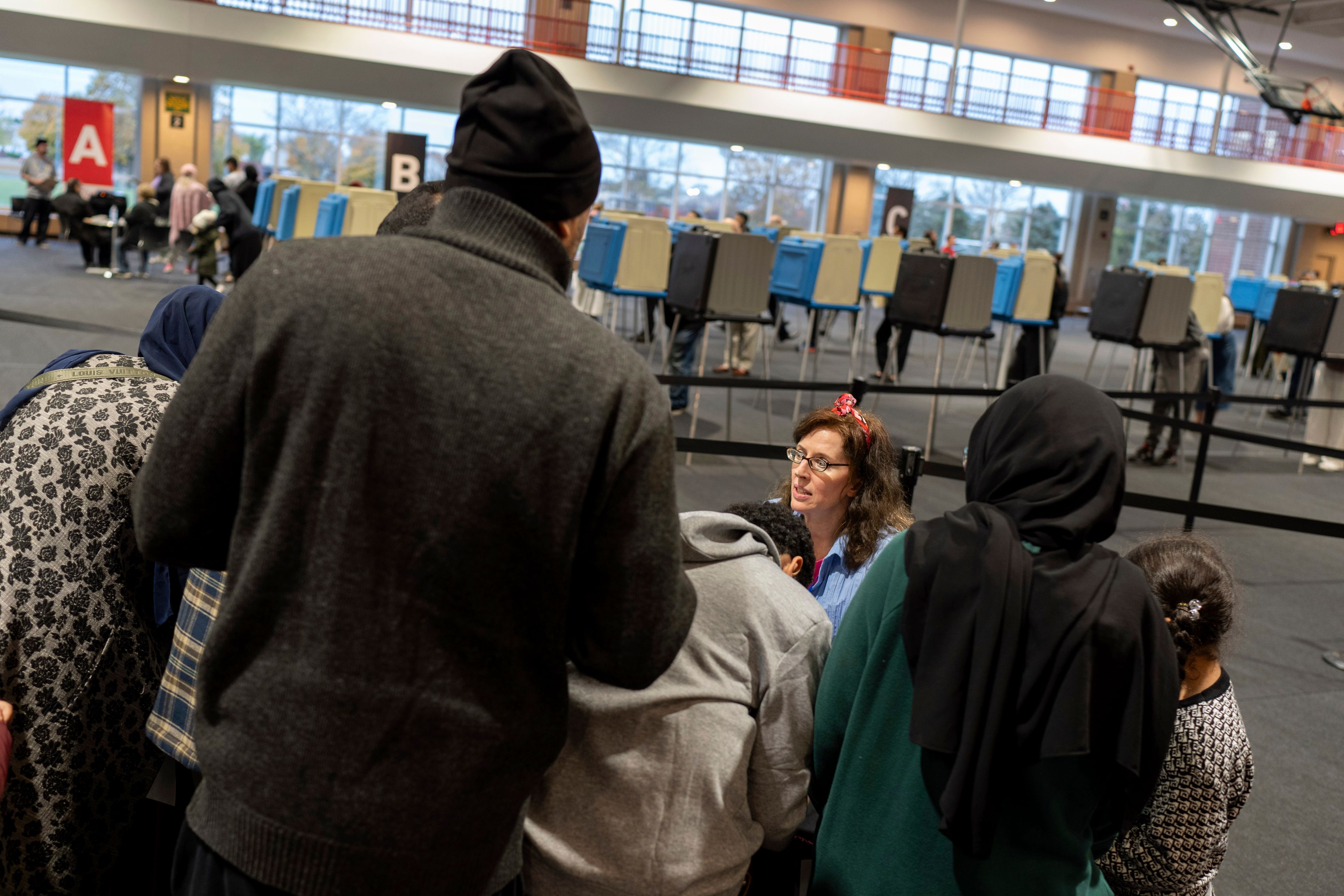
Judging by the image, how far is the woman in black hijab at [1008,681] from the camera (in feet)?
4.44

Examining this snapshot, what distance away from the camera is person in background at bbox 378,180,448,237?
6.70 ft

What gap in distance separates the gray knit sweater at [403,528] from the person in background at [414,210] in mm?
1066

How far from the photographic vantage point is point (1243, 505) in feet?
20.8

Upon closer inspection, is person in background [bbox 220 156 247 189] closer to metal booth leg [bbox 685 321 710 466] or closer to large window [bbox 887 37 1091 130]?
metal booth leg [bbox 685 321 710 466]

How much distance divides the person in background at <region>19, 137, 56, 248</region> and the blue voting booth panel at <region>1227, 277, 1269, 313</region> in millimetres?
15872

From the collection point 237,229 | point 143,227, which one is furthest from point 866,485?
point 143,227

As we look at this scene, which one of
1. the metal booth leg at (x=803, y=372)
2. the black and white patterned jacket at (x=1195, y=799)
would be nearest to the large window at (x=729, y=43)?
the metal booth leg at (x=803, y=372)

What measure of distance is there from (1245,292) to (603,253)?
908cm

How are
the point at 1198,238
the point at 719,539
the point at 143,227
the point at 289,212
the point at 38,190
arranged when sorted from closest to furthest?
1. the point at 719,539
2. the point at 289,212
3. the point at 143,227
4. the point at 38,190
5. the point at 1198,238

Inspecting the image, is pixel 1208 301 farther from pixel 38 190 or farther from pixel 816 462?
pixel 38 190

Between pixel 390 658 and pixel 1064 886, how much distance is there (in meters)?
1.04

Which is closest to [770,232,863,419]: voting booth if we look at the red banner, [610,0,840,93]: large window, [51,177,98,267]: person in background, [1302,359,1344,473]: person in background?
[1302,359,1344,473]: person in background

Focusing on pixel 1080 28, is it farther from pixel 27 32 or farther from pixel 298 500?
pixel 298 500

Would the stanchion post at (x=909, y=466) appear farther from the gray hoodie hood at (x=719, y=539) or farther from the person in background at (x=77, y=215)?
the person in background at (x=77, y=215)
